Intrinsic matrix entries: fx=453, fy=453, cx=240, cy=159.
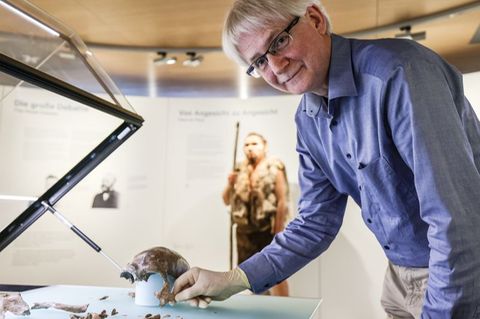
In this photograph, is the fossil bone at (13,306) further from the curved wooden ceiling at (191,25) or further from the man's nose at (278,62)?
the curved wooden ceiling at (191,25)

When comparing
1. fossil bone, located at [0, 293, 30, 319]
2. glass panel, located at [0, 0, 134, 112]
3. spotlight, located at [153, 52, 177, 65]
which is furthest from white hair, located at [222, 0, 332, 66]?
spotlight, located at [153, 52, 177, 65]

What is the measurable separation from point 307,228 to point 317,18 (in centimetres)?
Result: 78

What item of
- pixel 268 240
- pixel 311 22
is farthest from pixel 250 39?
pixel 268 240

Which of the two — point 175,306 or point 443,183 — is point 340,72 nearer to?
point 443,183

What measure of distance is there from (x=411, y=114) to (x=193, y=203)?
4.04 metres

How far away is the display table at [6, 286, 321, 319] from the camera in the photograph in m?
1.38

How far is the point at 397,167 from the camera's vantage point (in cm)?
125

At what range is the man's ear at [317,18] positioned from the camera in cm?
137

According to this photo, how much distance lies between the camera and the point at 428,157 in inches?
39.7

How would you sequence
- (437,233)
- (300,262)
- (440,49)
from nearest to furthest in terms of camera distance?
(437,233)
(300,262)
(440,49)

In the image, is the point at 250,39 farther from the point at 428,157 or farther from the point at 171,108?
the point at 171,108

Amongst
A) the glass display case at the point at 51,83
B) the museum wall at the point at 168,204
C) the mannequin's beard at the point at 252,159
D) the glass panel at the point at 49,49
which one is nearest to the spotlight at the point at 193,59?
the museum wall at the point at 168,204

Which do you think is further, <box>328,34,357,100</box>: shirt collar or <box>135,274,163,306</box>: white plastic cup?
<box>135,274,163,306</box>: white plastic cup

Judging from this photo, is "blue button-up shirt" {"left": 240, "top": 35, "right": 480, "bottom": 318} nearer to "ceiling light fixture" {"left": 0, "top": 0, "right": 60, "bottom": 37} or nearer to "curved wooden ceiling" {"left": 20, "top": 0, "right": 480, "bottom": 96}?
"ceiling light fixture" {"left": 0, "top": 0, "right": 60, "bottom": 37}
